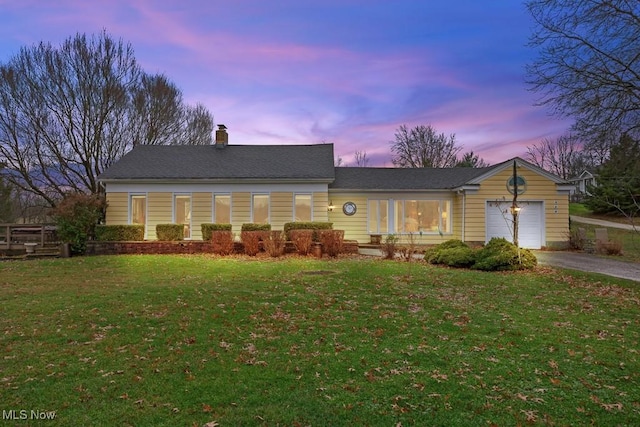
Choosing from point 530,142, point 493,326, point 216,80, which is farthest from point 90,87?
point 530,142

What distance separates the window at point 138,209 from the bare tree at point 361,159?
3158 centimetres

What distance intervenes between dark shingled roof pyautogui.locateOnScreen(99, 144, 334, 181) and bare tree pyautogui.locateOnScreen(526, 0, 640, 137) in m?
9.42

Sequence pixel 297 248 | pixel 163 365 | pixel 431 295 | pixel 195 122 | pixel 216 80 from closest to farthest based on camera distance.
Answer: pixel 163 365 < pixel 431 295 < pixel 297 248 < pixel 216 80 < pixel 195 122

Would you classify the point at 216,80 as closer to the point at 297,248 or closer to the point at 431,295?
the point at 297,248

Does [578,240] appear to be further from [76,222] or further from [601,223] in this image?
[76,222]

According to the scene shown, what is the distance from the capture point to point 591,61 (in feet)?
→ 27.2

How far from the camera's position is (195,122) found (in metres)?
29.3

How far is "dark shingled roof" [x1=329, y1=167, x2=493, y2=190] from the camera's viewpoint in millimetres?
17172

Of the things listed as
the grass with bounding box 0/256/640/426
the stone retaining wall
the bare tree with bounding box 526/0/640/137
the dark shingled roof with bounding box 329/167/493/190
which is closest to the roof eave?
the dark shingled roof with bounding box 329/167/493/190

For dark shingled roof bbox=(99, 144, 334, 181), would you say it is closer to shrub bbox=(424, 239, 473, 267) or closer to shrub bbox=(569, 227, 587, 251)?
shrub bbox=(424, 239, 473, 267)

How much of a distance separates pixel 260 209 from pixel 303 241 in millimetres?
4151

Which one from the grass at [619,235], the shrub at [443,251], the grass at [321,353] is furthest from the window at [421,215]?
the grass at [321,353]

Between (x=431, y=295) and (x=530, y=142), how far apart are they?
46.5 meters

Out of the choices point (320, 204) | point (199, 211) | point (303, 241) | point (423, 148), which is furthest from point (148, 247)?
point (423, 148)
